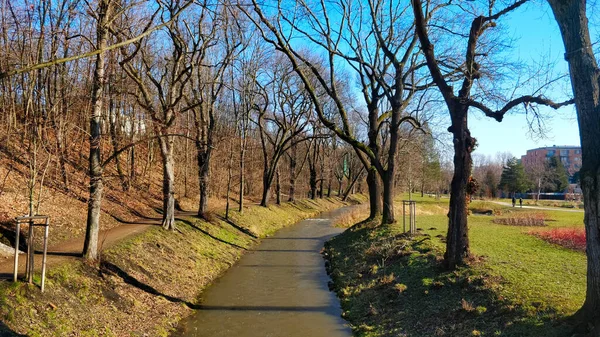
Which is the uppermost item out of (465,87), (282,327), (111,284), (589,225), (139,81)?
(139,81)

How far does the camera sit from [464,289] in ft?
29.5

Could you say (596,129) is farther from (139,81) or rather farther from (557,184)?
(557,184)

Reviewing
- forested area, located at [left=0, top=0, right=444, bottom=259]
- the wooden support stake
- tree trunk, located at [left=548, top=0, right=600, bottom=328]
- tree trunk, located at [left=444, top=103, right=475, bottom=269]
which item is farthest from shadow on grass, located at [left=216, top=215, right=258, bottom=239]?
tree trunk, located at [left=548, top=0, right=600, bottom=328]

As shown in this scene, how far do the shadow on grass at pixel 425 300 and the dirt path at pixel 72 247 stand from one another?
7.42m

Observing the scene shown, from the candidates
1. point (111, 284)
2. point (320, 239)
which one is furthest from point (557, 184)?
point (111, 284)

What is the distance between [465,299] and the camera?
8.59 metres

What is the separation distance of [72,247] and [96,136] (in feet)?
13.3

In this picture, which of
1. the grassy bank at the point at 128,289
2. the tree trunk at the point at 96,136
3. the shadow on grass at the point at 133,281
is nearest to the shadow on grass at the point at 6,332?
the grassy bank at the point at 128,289

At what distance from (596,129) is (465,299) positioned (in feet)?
14.3

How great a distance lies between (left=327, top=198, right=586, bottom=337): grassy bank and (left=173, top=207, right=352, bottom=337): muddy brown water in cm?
68

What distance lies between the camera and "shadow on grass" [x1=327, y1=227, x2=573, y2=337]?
23.3 ft

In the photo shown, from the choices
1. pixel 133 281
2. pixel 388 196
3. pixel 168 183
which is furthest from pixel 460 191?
pixel 168 183

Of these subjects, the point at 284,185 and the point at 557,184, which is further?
the point at 557,184

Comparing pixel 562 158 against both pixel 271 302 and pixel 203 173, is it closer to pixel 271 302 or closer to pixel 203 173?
pixel 203 173
